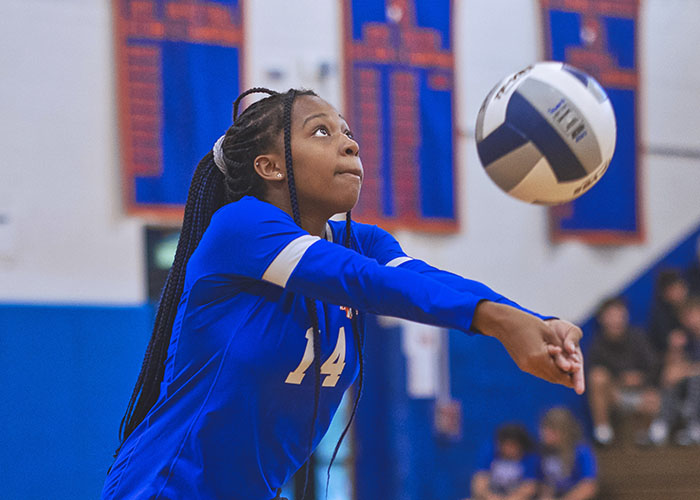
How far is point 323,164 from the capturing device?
2.33m

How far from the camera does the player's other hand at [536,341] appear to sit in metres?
1.76

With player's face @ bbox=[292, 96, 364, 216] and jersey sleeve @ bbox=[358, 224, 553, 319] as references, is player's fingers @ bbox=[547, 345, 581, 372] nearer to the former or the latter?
jersey sleeve @ bbox=[358, 224, 553, 319]

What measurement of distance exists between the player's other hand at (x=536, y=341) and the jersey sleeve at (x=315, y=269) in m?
0.04

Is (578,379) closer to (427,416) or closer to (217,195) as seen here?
(217,195)

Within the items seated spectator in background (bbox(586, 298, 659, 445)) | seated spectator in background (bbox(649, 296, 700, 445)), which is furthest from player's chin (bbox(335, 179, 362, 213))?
seated spectator in background (bbox(586, 298, 659, 445))

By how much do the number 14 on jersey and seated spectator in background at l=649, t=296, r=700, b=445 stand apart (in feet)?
18.2

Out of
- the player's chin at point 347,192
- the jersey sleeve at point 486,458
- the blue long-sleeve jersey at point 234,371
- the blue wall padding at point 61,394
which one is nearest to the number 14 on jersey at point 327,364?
the blue long-sleeve jersey at point 234,371

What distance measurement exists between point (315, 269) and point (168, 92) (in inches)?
201

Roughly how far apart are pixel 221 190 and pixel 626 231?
22.1 ft

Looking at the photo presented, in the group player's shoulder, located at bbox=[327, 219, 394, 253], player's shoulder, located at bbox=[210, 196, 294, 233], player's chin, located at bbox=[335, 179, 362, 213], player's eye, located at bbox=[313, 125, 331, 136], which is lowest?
player's shoulder, located at bbox=[327, 219, 394, 253]

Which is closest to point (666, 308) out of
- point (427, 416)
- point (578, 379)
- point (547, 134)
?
point (427, 416)

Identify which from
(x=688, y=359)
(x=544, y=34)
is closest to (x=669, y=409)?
(x=688, y=359)

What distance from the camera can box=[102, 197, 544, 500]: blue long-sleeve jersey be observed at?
2115 mm

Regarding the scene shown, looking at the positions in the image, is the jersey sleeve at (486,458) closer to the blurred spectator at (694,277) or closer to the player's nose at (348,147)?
the blurred spectator at (694,277)
